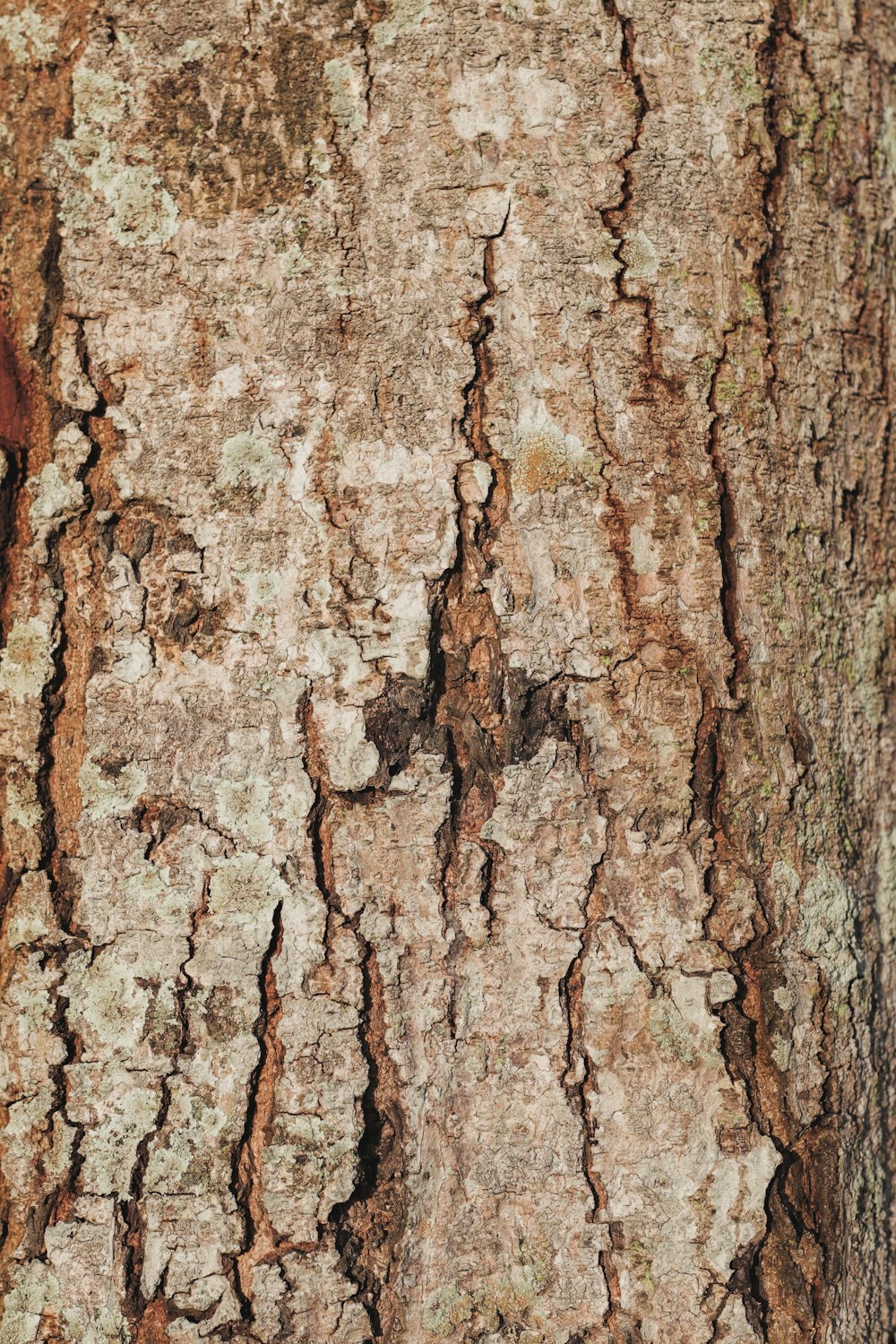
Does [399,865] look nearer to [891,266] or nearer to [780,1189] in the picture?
[780,1189]

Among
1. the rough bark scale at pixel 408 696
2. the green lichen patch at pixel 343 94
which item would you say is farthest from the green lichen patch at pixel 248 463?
the green lichen patch at pixel 343 94

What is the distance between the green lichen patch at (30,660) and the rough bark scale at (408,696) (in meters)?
0.01

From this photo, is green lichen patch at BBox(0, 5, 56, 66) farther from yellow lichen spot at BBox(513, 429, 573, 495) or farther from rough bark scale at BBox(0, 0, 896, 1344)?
yellow lichen spot at BBox(513, 429, 573, 495)

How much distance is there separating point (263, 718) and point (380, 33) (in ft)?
2.66

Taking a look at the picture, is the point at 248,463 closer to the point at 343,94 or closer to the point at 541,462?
the point at 541,462

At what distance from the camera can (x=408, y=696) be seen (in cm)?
116

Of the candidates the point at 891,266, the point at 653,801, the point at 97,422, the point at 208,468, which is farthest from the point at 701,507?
the point at 97,422

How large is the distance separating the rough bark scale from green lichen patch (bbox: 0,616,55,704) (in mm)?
10

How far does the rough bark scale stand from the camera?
1147 mm

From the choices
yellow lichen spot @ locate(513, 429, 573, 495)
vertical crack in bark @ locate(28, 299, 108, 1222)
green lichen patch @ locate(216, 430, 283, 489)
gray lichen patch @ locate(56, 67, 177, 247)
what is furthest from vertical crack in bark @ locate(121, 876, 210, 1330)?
gray lichen patch @ locate(56, 67, 177, 247)

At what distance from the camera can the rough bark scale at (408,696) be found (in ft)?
3.76

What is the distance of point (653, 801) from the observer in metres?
1.17

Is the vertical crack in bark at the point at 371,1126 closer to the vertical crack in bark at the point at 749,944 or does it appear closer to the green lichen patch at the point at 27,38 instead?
the vertical crack in bark at the point at 749,944

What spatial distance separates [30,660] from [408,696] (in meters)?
0.45
